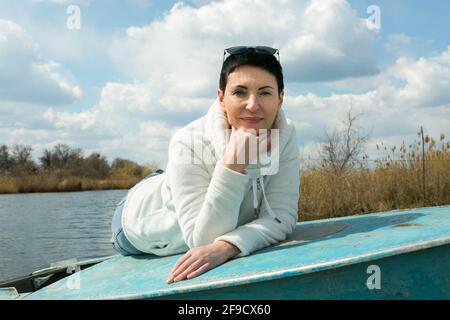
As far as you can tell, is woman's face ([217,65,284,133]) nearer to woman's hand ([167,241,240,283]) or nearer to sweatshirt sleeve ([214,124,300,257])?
sweatshirt sleeve ([214,124,300,257])

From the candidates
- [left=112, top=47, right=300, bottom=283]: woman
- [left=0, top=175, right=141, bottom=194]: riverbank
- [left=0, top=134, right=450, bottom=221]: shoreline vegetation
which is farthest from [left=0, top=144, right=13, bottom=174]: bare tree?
[left=112, top=47, right=300, bottom=283]: woman

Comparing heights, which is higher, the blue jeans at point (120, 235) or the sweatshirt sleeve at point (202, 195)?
the sweatshirt sleeve at point (202, 195)

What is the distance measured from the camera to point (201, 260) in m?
2.24

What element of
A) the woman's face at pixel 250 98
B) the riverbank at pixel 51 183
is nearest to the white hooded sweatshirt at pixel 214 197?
the woman's face at pixel 250 98

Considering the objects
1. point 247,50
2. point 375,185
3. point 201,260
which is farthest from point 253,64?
point 375,185

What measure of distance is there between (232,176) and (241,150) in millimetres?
115

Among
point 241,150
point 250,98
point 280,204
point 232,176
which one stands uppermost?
point 250,98

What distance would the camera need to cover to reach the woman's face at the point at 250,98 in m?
2.36

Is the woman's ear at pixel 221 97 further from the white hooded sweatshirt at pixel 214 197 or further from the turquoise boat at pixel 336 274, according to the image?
the turquoise boat at pixel 336 274

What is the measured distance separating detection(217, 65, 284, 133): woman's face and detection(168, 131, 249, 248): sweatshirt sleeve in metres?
0.23

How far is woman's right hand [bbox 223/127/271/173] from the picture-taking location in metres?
2.28

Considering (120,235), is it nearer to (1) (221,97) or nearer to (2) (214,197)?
(2) (214,197)
